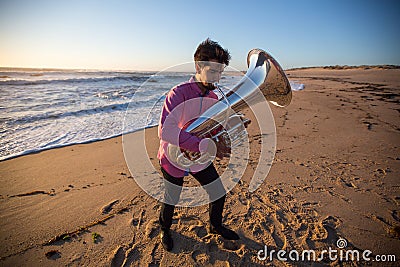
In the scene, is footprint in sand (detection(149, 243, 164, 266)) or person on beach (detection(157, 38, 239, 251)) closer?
person on beach (detection(157, 38, 239, 251))

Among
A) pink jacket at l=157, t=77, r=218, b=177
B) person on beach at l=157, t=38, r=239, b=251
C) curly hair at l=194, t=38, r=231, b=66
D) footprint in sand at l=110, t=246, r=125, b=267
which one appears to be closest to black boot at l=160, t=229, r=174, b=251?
person on beach at l=157, t=38, r=239, b=251

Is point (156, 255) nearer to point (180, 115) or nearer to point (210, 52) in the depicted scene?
point (180, 115)

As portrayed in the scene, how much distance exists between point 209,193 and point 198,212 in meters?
0.75

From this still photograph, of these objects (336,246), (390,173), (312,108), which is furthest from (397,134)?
(336,246)

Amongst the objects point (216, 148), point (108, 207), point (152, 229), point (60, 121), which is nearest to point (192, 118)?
point (216, 148)

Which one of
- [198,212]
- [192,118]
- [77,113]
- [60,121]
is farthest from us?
[77,113]

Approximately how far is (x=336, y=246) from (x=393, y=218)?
92 cm

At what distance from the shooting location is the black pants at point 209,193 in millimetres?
2135

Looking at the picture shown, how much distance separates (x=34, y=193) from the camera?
123 inches

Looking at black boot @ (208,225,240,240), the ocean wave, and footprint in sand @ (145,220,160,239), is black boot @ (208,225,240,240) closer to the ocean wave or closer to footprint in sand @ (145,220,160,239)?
footprint in sand @ (145,220,160,239)

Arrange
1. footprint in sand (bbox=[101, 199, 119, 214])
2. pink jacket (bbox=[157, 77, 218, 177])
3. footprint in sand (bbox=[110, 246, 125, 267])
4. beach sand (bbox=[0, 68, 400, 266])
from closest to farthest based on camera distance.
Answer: pink jacket (bbox=[157, 77, 218, 177]) → footprint in sand (bbox=[110, 246, 125, 267]) → beach sand (bbox=[0, 68, 400, 266]) → footprint in sand (bbox=[101, 199, 119, 214])

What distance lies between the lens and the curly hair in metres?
1.90

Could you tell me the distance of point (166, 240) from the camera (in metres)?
2.27

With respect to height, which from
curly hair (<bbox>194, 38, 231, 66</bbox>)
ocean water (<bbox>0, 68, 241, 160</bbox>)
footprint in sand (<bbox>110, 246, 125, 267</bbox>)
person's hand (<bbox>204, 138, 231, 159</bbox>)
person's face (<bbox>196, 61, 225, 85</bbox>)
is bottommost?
footprint in sand (<bbox>110, 246, 125, 267</bbox>)
